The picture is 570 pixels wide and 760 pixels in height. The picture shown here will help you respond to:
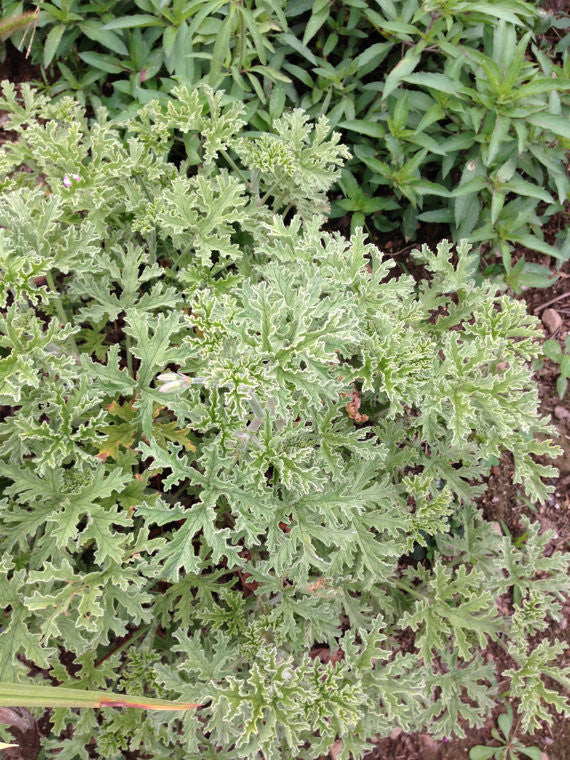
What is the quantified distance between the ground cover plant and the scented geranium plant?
0.53 metres

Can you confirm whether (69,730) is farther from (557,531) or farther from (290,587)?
(557,531)

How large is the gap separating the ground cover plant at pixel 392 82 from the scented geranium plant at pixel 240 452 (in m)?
0.53

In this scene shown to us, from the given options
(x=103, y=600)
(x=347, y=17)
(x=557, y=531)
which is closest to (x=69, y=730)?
(x=103, y=600)

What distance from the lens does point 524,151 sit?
11.0 ft

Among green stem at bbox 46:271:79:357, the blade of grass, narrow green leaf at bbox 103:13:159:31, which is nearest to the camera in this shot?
the blade of grass

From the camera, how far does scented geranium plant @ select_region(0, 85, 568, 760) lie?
209 centimetres

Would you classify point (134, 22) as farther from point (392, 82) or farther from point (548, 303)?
point (548, 303)

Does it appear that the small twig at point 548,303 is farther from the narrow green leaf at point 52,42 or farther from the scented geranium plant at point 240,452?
the narrow green leaf at point 52,42

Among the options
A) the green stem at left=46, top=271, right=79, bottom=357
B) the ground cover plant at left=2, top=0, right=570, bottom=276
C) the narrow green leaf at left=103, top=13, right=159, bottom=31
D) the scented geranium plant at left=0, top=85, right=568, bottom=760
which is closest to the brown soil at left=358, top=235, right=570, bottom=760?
the ground cover plant at left=2, top=0, right=570, bottom=276

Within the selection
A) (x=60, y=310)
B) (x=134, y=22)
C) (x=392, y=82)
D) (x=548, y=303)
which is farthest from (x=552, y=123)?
(x=60, y=310)

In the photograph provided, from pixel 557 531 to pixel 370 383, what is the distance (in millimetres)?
2209

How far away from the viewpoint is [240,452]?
231 centimetres

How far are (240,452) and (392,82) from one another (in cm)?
205

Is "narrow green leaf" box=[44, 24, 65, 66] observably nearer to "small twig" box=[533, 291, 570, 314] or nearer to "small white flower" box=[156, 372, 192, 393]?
"small white flower" box=[156, 372, 192, 393]
